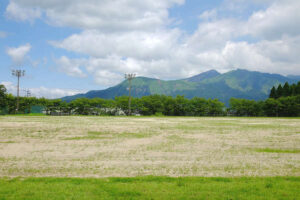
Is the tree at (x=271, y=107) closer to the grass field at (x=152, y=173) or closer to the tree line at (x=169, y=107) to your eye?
the tree line at (x=169, y=107)

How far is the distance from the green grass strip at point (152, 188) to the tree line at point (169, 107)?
65584 mm

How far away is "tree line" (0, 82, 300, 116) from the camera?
2800 inches

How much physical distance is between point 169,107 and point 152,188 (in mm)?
69247

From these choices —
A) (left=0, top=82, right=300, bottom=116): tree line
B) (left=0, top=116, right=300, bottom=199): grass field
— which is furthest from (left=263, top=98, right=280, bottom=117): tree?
(left=0, top=116, right=300, bottom=199): grass field

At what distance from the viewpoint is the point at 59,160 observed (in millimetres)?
10383

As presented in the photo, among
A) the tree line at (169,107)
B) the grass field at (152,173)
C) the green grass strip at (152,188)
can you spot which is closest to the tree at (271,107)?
the tree line at (169,107)

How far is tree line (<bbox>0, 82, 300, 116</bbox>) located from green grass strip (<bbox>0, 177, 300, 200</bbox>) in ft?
215

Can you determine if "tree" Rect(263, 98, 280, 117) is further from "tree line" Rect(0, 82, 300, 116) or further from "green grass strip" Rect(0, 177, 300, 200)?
"green grass strip" Rect(0, 177, 300, 200)

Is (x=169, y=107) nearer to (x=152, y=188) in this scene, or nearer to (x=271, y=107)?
(x=271, y=107)

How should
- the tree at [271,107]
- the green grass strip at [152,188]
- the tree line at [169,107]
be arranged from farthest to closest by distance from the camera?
the tree at [271,107] → the tree line at [169,107] → the green grass strip at [152,188]

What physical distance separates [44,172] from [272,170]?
8623mm

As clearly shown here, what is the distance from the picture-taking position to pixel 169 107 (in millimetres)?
75500

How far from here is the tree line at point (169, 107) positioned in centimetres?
7112

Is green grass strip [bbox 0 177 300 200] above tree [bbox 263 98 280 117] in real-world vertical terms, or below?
below
